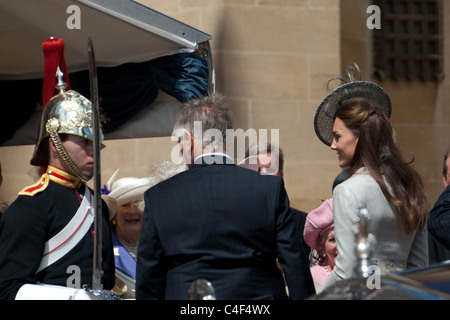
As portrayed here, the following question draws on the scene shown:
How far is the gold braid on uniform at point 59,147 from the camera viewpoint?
394 centimetres

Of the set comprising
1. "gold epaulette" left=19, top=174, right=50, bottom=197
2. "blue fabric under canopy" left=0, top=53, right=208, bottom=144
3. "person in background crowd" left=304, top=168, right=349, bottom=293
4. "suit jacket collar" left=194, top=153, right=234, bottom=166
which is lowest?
"person in background crowd" left=304, top=168, right=349, bottom=293

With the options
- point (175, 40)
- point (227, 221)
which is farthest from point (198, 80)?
point (227, 221)

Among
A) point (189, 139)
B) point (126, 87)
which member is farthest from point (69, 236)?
point (126, 87)

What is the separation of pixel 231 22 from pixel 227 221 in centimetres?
435

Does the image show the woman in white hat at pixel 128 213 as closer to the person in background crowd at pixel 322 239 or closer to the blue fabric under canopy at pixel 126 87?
the blue fabric under canopy at pixel 126 87

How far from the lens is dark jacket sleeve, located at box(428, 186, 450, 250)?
4.05m

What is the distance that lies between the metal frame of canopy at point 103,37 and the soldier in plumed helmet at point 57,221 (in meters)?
0.71


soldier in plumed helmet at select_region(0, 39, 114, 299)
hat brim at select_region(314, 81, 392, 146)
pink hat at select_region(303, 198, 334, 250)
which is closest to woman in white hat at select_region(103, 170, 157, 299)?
pink hat at select_region(303, 198, 334, 250)

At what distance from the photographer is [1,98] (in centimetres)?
564

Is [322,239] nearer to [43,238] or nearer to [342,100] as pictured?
A: [342,100]

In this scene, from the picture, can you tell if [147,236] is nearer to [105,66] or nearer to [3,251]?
[3,251]

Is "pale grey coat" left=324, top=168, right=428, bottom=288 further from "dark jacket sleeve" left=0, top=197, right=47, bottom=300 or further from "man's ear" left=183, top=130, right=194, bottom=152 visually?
"dark jacket sleeve" left=0, top=197, right=47, bottom=300

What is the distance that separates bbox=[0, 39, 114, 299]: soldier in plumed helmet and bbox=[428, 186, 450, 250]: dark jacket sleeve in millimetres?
1504

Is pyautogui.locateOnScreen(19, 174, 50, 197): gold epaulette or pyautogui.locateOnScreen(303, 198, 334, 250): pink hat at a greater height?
pyautogui.locateOnScreen(19, 174, 50, 197): gold epaulette
